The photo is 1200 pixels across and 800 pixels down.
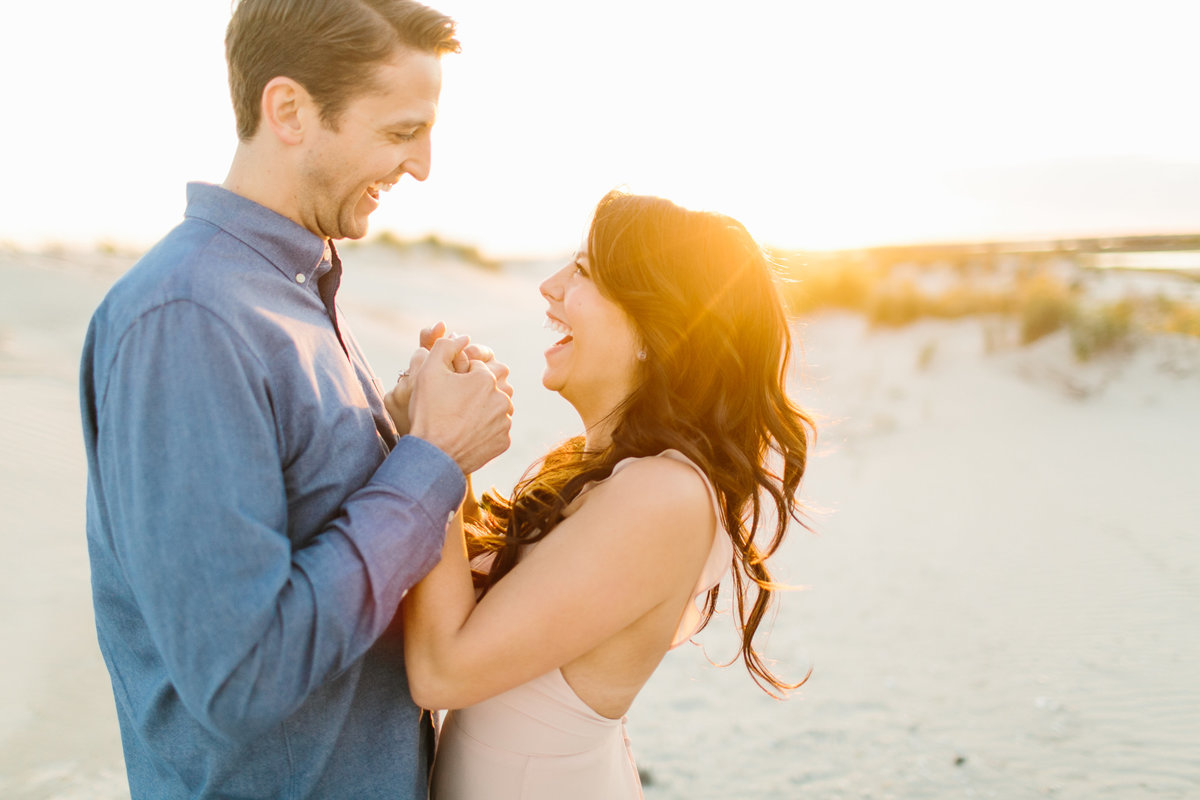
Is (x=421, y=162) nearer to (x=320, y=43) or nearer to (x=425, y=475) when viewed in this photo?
(x=320, y=43)

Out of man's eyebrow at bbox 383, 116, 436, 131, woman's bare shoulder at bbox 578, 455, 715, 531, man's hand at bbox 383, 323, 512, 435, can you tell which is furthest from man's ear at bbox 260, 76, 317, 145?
woman's bare shoulder at bbox 578, 455, 715, 531

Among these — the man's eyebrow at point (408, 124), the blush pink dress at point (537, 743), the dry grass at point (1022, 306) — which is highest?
the man's eyebrow at point (408, 124)

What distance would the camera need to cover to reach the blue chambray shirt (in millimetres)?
1289

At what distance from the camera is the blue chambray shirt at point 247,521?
129cm

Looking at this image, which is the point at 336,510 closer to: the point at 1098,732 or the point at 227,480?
the point at 227,480

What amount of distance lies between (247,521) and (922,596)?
245 inches

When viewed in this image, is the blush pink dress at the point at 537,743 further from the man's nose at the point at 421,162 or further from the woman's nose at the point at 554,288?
the man's nose at the point at 421,162

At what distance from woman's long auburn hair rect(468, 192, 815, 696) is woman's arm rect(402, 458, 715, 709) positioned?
0.89ft

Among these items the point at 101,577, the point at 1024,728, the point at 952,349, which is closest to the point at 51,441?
the point at 101,577

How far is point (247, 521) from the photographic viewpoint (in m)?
1.30

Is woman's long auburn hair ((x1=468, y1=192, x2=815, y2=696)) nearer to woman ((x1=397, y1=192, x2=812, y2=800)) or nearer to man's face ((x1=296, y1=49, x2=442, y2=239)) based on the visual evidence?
woman ((x1=397, y1=192, x2=812, y2=800))

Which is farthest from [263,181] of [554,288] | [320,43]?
[554,288]

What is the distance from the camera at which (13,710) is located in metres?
4.26

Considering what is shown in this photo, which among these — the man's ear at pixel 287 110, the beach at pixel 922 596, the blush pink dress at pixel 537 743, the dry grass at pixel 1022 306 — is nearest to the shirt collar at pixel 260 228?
the man's ear at pixel 287 110
